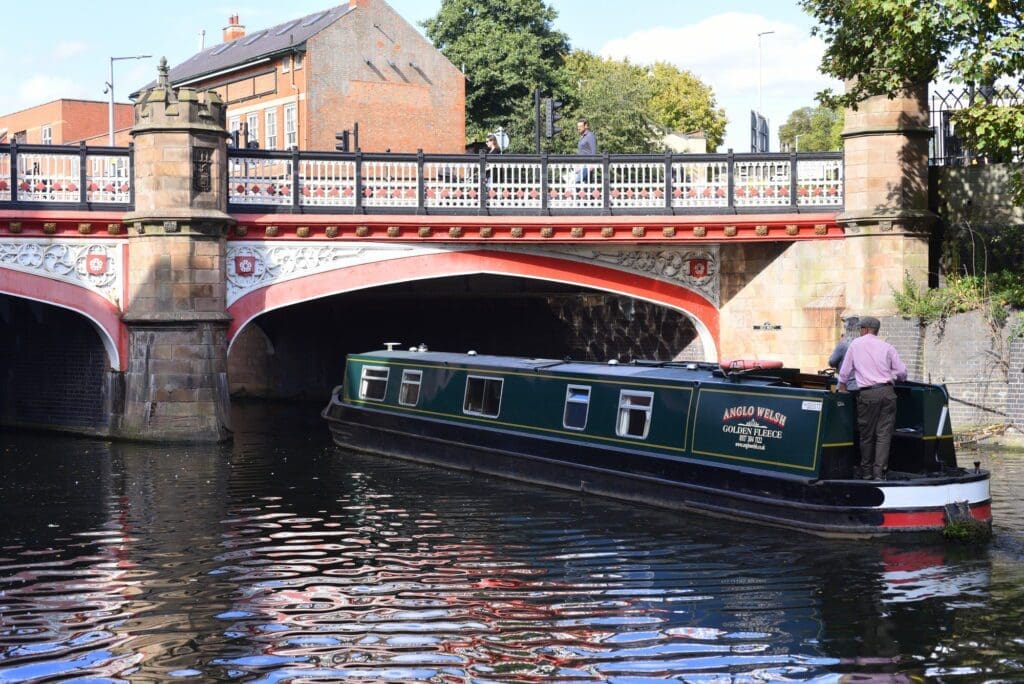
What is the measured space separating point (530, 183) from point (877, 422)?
476 inches

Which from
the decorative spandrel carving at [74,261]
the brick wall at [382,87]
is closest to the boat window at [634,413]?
the decorative spandrel carving at [74,261]

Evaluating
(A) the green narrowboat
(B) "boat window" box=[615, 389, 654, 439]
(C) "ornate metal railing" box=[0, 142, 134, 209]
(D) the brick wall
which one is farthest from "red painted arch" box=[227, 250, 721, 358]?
(D) the brick wall

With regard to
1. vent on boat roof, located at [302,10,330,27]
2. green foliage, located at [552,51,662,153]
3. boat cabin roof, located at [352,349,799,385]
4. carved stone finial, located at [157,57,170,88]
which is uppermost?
vent on boat roof, located at [302,10,330,27]

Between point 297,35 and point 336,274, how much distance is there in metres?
21.1

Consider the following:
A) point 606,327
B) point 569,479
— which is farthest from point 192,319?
point 606,327

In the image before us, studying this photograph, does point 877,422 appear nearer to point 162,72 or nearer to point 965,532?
point 965,532

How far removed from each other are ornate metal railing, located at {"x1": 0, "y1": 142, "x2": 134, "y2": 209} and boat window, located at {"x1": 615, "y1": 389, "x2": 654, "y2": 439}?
430 inches

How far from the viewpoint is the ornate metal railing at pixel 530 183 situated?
82.6 ft

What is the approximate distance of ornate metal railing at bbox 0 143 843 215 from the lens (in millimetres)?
25188

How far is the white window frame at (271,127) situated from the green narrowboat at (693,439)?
23.1 m

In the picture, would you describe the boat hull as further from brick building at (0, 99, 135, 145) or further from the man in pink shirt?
brick building at (0, 99, 135, 145)

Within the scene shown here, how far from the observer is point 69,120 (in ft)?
207

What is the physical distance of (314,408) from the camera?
1366 inches

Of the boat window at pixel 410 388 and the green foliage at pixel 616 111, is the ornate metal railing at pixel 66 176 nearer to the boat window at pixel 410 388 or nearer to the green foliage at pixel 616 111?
the boat window at pixel 410 388
